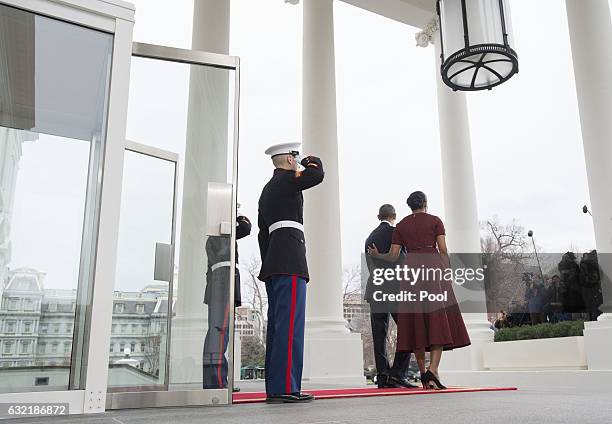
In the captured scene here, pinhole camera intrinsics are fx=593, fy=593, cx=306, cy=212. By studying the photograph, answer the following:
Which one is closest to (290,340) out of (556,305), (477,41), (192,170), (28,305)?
(192,170)

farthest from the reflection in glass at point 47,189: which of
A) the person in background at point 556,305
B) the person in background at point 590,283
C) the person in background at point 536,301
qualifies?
the person in background at point 536,301

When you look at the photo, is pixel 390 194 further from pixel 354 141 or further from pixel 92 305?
pixel 92 305

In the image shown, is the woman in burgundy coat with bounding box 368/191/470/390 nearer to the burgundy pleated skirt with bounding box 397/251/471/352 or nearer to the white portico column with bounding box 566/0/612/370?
the burgundy pleated skirt with bounding box 397/251/471/352

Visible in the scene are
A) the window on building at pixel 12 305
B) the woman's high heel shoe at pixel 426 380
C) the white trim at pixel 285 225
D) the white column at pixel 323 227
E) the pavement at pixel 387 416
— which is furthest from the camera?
the white column at pixel 323 227

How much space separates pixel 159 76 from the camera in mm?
11234

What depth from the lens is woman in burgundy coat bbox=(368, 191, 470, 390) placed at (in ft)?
47.5

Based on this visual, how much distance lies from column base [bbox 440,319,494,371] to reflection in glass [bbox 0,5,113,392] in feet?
75.0

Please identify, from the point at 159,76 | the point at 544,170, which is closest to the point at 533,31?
the point at 544,170

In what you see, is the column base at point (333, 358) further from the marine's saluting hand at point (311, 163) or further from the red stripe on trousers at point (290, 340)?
the marine's saluting hand at point (311, 163)

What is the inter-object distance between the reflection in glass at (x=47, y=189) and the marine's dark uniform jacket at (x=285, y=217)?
10.9 ft

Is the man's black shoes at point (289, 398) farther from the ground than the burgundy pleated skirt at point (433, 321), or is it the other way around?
the burgundy pleated skirt at point (433, 321)

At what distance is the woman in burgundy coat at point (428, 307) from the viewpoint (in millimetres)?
14484

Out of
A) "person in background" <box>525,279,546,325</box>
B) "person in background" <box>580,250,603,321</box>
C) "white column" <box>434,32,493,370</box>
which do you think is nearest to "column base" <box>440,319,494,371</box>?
"white column" <box>434,32,493,370</box>

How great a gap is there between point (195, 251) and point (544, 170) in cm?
7248
